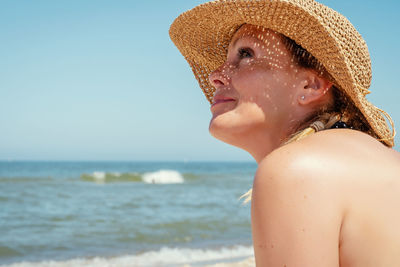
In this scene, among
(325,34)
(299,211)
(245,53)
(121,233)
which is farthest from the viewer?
(121,233)

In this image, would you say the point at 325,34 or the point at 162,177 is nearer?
the point at 325,34

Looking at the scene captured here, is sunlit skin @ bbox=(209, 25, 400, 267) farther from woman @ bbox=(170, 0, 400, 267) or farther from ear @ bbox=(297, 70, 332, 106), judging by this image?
ear @ bbox=(297, 70, 332, 106)

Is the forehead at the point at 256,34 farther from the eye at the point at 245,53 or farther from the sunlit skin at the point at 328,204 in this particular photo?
the sunlit skin at the point at 328,204

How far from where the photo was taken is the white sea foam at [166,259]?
6172 millimetres

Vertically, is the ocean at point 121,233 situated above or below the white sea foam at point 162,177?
below

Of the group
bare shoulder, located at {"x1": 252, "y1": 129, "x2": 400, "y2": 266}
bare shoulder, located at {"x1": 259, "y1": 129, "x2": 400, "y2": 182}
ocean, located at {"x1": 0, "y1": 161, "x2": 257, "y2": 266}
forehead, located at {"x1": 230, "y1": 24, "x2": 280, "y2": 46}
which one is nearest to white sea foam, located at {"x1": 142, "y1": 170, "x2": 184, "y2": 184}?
ocean, located at {"x1": 0, "y1": 161, "x2": 257, "y2": 266}

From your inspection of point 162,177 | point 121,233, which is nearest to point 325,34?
point 121,233

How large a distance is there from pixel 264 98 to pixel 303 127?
207 mm

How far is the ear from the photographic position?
173 centimetres

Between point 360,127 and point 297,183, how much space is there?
940mm

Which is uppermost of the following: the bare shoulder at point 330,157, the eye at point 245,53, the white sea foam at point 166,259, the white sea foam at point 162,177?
the eye at point 245,53

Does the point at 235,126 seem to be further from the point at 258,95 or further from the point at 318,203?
the point at 318,203

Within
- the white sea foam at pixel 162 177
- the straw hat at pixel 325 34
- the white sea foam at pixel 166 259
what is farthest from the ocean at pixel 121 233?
the white sea foam at pixel 162 177

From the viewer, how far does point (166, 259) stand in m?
6.46
